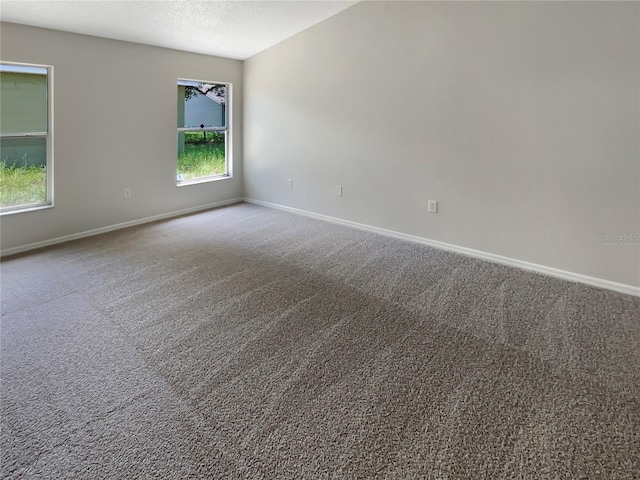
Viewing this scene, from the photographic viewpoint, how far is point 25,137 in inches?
156

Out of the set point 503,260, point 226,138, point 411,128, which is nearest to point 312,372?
point 503,260

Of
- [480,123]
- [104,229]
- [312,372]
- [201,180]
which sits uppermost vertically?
[480,123]

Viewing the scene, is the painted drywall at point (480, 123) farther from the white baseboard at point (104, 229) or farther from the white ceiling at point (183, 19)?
the white baseboard at point (104, 229)

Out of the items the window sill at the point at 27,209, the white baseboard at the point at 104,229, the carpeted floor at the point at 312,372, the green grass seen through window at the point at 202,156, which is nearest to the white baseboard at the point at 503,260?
the carpeted floor at the point at 312,372

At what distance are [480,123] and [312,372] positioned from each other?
2.86 meters

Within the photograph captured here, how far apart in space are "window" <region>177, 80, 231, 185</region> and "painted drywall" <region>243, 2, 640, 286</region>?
3.40 feet

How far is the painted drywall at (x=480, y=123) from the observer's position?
Answer: 10.2ft

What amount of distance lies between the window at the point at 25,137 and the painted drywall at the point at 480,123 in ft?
9.08

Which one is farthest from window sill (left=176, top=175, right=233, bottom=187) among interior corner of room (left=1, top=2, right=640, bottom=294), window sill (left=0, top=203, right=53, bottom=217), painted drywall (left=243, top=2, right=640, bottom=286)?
window sill (left=0, top=203, right=53, bottom=217)

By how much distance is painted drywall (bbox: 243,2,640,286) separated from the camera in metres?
3.11

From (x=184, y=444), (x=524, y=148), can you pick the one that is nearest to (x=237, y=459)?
(x=184, y=444)

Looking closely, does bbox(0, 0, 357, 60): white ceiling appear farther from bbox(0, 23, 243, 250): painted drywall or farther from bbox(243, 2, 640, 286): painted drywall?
bbox(243, 2, 640, 286): painted drywall

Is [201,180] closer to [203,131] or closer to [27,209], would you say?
[203,131]

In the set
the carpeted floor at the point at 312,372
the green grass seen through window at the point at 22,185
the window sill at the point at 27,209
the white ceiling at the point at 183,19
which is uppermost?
the white ceiling at the point at 183,19
